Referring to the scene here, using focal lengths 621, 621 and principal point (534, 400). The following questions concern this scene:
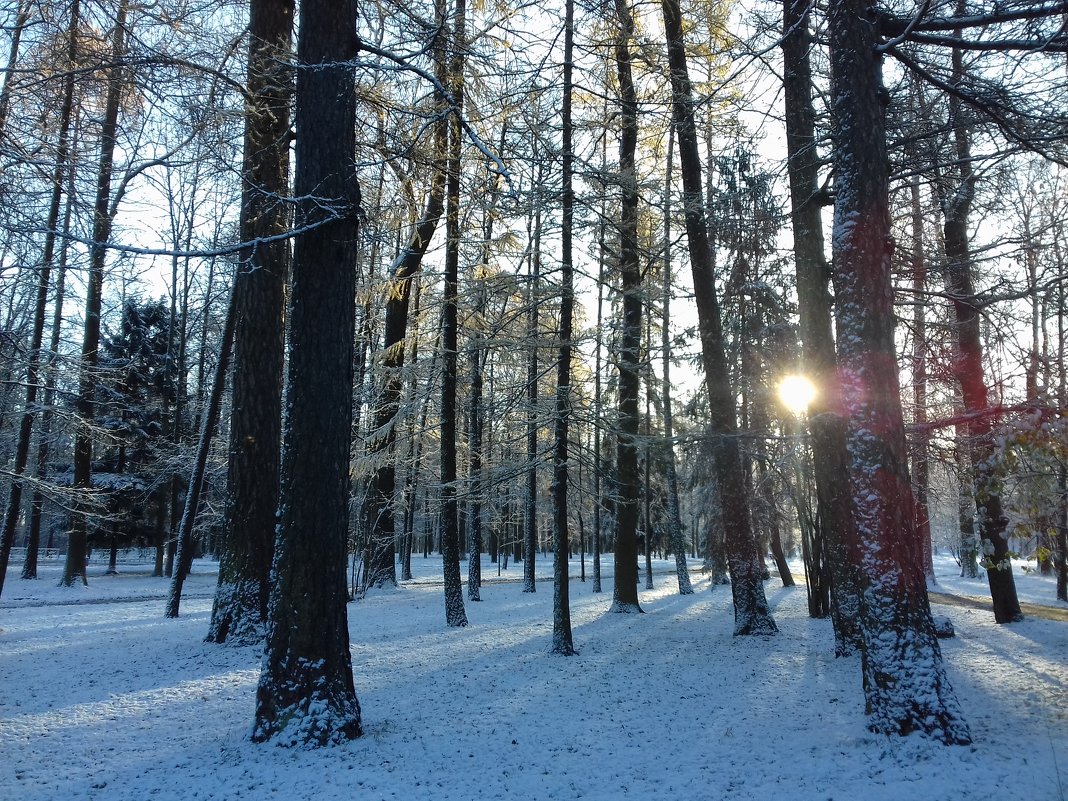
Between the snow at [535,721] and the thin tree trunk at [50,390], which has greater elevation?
the thin tree trunk at [50,390]

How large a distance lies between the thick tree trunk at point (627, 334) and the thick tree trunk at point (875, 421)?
15.3 feet

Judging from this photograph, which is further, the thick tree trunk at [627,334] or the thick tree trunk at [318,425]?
the thick tree trunk at [627,334]

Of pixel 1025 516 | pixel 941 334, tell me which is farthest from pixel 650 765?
pixel 941 334

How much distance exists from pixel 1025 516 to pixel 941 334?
621 centimetres

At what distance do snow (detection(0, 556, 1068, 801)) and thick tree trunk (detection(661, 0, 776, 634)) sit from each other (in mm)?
762

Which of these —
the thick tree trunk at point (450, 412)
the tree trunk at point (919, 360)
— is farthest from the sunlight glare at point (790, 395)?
the thick tree trunk at point (450, 412)

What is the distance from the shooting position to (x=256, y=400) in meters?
9.67

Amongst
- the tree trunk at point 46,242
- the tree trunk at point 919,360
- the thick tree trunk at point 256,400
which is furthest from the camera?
the thick tree trunk at point 256,400

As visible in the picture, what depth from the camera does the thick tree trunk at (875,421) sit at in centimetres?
522

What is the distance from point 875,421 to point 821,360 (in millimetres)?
3535

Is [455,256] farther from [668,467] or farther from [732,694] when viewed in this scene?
[668,467]

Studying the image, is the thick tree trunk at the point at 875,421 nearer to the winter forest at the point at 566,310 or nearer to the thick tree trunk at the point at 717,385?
the winter forest at the point at 566,310

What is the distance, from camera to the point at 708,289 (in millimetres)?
12320

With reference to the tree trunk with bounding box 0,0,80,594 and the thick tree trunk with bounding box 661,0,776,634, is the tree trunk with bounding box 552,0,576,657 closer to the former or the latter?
the thick tree trunk with bounding box 661,0,776,634
